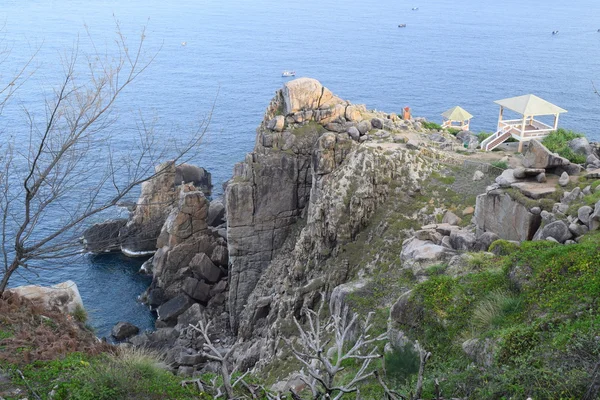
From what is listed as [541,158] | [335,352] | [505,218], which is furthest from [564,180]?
[335,352]

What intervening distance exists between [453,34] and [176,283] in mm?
145083

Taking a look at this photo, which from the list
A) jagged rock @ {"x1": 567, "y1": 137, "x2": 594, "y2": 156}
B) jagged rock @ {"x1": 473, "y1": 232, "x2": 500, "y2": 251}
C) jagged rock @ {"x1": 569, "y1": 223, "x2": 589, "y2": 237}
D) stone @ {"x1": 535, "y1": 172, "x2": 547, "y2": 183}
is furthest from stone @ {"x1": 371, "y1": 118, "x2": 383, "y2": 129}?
jagged rock @ {"x1": 569, "y1": 223, "x2": 589, "y2": 237}

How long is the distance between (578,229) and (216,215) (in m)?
48.3

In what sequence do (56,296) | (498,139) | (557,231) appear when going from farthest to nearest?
(498,139) < (557,231) < (56,296)

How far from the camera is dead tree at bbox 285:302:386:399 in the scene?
12992 millimetres

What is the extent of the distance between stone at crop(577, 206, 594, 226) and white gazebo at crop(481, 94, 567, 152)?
2133 cm

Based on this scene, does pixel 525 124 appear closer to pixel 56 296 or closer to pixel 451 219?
pixel 451 219

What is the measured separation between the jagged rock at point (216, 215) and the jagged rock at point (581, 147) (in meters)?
39.7

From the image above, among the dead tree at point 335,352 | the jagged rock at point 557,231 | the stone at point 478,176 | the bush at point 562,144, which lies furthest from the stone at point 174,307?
the jagged rock at point 557,231

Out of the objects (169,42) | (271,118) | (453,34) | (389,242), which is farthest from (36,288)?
(453,34)

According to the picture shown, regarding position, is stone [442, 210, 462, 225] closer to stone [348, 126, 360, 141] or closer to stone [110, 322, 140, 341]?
stone [348, 126, 360, 141]

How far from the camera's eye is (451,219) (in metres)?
39.4

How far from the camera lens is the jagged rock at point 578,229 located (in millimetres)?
26391

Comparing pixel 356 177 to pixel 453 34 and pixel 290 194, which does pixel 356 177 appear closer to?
pixel 290 194
